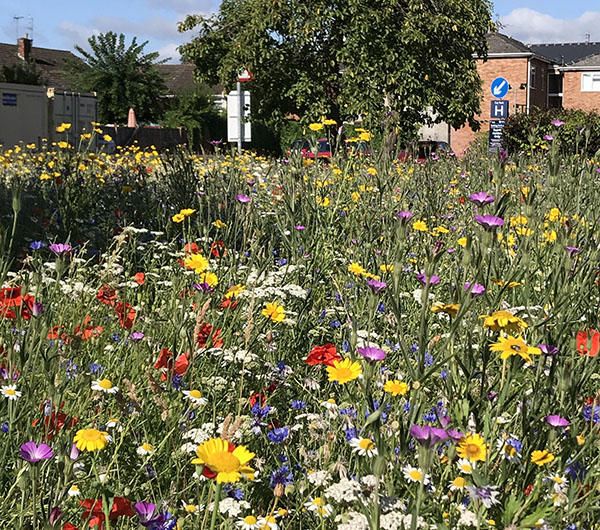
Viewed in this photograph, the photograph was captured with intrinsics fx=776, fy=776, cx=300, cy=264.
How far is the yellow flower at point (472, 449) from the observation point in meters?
1.50

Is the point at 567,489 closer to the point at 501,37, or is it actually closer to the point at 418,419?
the point at 418,419

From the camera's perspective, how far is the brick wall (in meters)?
54.4

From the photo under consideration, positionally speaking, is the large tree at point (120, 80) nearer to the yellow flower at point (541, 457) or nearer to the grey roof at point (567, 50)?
the grey roof at point (567, 50)

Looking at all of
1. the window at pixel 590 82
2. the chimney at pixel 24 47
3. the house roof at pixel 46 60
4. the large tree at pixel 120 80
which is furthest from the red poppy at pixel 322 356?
the chimney at pixel 24 47

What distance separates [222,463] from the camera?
3.77 feet

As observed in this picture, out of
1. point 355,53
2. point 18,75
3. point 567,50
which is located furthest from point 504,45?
point 18,75

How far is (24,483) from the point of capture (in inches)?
50.9

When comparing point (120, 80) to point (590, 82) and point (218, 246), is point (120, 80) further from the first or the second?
point (218, 246)

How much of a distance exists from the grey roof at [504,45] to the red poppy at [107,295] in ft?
162

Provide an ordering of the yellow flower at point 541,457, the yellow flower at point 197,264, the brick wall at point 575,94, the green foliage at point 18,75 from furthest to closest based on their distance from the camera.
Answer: the brick wall at point 575,94, the green foliage at point 18,75, the yellow flower at point 197,264, the yellow flower at point 541,457

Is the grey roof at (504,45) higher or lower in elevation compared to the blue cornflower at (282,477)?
higher

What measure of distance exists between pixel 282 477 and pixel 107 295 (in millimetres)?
1301

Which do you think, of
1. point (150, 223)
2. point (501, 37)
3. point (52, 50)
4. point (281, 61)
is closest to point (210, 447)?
point (150, 223)

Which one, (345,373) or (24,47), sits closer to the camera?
(345,373)
